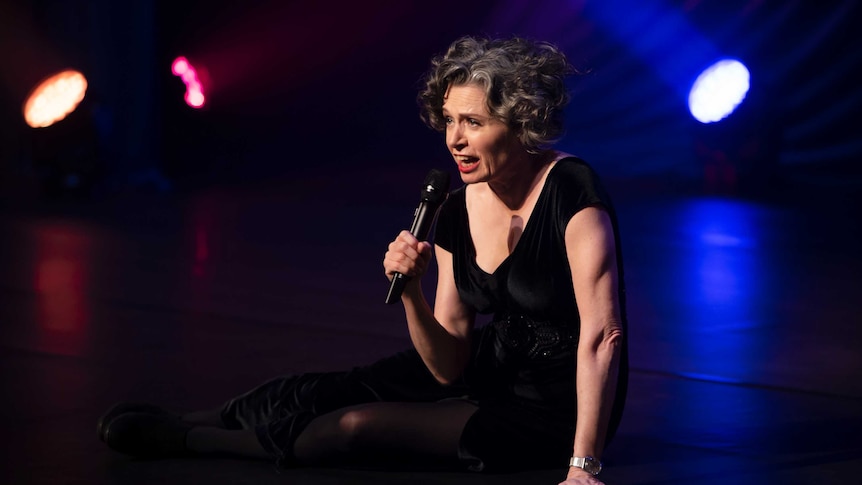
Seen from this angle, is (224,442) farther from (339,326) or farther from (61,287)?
(61,287)

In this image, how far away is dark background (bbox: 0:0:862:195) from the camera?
351 inches

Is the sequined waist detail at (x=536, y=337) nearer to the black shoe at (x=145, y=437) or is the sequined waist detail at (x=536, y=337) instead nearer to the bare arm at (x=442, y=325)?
the bare arm at (x=442, y=325)

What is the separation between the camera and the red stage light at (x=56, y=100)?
8.57 m

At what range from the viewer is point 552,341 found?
291 cm

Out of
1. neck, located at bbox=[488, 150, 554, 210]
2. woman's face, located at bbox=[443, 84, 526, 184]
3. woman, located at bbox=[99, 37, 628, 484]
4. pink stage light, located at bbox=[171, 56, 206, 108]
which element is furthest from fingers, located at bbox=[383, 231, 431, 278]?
pink stage light, located at bbox=[171, 56, 206, 108]

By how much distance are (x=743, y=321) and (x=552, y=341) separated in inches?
83.6

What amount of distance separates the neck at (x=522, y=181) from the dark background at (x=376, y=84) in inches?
213

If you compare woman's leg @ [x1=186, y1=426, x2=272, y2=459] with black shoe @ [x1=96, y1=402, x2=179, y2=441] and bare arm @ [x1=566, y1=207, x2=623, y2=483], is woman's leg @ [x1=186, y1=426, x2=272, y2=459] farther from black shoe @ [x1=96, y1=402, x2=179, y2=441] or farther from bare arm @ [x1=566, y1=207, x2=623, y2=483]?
bare arm @ [x1=566, y1=207, x2=623, y2=483]

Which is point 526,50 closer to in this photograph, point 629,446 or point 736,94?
point 629,446

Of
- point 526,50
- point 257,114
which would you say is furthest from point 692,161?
point 526,50

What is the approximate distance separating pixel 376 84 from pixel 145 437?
28.2 ft

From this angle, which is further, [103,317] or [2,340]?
[103,317]

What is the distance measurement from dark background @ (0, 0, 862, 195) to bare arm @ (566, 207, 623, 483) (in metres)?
5.69

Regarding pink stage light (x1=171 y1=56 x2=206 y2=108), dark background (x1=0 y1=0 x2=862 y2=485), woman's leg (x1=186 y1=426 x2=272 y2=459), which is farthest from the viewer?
pink stage light (x1=171 y1=56 x2=206 y2=108)
